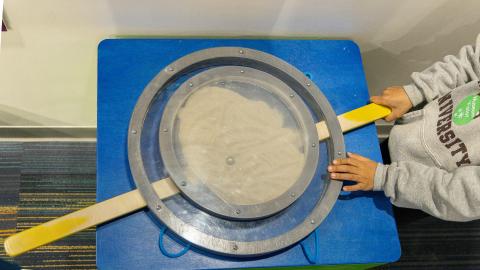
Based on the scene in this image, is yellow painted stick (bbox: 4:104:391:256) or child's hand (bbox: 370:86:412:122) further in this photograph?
child's hand (bbox: 370:86:412:122)

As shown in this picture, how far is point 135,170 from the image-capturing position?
0.67 meters

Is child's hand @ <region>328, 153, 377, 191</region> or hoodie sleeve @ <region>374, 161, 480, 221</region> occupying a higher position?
child's hand @ <region>328, 153, 377, 191</region>

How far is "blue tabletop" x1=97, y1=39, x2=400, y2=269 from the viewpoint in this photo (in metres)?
0.66

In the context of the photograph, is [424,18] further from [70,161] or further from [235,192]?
[70,161]

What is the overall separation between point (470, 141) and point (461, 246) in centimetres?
60

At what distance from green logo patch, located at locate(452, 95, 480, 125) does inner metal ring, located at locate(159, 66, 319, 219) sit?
26 centimetres

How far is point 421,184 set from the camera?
2.31 ft

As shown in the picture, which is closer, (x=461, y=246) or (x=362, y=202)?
(x=362, y=202)

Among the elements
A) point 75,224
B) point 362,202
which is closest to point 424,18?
point 362,202

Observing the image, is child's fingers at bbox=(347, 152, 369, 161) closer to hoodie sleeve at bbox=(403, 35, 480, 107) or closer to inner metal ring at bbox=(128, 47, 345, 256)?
inner metal ring at bbox=(128, 47, 345, 256)

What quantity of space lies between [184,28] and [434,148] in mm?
516

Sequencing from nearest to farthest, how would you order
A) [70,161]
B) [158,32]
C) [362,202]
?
[362,202] < [158,32] < [70,161]

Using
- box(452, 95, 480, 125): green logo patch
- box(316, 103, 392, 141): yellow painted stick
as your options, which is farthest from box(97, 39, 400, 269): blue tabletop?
box(452, 95, 480, 125): green logo patch

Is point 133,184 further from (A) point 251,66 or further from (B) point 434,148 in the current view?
Answer: (B) point 434,148
